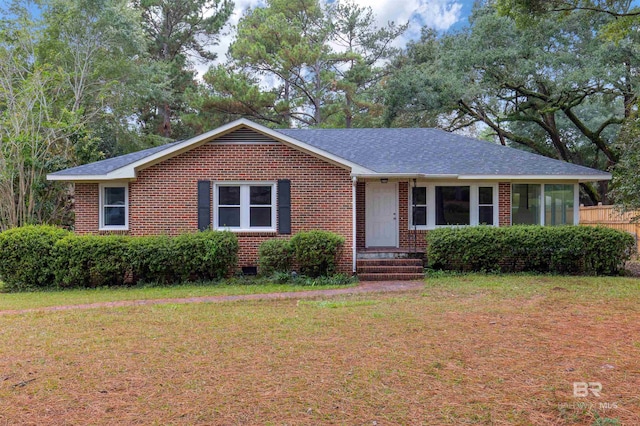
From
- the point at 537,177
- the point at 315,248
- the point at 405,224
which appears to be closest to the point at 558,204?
the point at 537,177

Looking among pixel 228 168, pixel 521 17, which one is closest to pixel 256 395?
pixel 228 168

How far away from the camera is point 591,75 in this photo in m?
16.7

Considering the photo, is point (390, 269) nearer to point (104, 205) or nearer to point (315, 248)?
point (315, 248)

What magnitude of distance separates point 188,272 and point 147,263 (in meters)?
0.97

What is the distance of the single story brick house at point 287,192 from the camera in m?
11.1

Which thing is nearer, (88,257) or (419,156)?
(88,257)

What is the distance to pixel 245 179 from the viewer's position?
11.2 m

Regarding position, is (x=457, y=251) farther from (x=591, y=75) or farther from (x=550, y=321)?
(x=591, y=75)

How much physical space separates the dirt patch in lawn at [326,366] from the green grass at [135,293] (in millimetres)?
1542

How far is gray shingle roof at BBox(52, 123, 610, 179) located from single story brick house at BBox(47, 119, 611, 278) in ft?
0.30

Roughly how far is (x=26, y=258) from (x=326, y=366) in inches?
→ 354

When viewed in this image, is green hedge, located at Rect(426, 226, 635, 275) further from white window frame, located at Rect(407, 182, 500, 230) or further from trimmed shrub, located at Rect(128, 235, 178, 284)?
trimmed shrub, located at Rect(128, 235, 178, 284)

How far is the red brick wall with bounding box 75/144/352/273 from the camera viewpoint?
1109 centimetres

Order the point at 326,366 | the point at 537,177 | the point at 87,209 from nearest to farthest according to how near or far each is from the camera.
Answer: the point at 326,366
the point at 87,209
the point at 537,177
